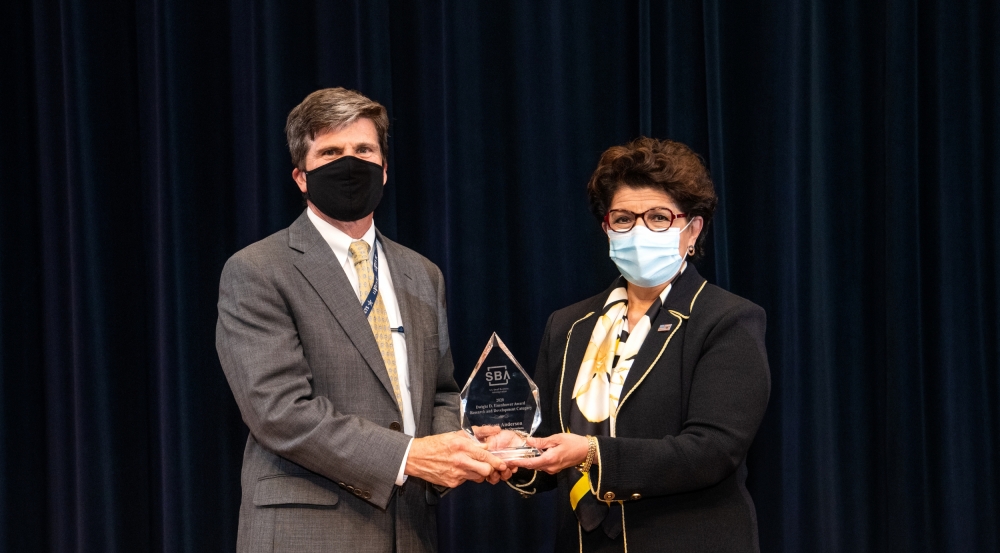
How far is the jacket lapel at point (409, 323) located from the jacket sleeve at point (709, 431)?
0.54m

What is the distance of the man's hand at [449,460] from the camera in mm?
2094

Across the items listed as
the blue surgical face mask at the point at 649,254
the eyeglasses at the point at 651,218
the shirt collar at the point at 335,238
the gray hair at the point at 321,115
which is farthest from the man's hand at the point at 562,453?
the gray hair at the point at 321,115

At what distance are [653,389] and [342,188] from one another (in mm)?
950

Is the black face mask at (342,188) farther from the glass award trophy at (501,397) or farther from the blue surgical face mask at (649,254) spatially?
the blue surgical face mask at (649,254)

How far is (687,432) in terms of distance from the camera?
6.68 ft

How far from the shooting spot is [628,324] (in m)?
2.30

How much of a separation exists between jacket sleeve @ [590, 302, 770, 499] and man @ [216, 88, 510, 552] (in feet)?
1.05

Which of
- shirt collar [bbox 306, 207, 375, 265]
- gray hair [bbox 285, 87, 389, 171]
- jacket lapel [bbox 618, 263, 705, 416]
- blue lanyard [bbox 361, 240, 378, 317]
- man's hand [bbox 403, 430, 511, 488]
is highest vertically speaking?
gray hair [bbox 285, 87, 389, 171]

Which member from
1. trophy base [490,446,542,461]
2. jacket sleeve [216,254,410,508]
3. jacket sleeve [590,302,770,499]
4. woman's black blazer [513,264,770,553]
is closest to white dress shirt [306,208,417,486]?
jacket sleeve [216,254,410,508]

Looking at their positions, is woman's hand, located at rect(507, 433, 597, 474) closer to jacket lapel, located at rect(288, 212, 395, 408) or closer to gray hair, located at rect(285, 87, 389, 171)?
jacket lapel, located at rect(288, 212, 395, 408)

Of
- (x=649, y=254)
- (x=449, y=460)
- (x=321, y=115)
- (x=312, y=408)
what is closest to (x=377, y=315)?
(x=312, y=408)

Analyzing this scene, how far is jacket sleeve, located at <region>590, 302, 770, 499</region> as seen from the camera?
1966 millimetres

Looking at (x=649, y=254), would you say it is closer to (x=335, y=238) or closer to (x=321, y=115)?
(x=335, y=238)

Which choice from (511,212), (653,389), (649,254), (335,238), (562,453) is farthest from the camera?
(511,212)
